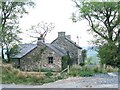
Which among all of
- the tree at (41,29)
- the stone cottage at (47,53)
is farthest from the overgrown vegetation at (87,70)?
the tree at (41,29)

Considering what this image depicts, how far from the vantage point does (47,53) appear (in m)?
4.11

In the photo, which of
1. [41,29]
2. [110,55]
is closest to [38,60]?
[41,29]

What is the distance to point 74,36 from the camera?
4.12 metres

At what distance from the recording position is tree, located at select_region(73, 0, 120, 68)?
409 cm

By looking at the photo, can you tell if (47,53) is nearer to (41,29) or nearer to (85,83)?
(41,29)

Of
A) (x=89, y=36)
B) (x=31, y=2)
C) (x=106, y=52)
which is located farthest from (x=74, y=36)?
(x=31, y=2)

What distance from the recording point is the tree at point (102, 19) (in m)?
4.09

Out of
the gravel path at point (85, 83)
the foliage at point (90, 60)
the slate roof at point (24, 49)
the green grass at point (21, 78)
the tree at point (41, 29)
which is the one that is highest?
the tree at point (41, 29)

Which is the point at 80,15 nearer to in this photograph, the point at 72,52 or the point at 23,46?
the point at 72,52

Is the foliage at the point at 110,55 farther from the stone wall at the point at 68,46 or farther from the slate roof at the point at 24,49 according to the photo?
the slate roof at the point at 24,49

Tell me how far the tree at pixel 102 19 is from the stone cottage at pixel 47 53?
31 centimetres

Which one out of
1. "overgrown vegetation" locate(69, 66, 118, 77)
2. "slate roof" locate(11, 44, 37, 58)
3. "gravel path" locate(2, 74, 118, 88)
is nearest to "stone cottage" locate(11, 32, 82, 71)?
"slate roof" locate(11, 44, 37, 58)

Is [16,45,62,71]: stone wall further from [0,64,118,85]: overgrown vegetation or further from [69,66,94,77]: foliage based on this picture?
[69,66,94,77]: foliage

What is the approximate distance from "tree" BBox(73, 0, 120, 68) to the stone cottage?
0.31m
